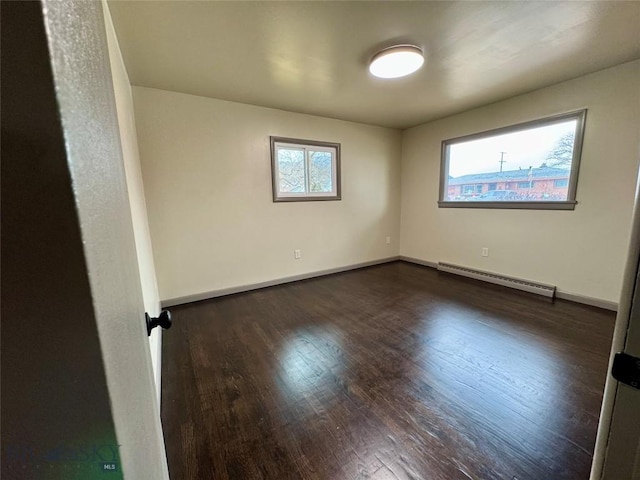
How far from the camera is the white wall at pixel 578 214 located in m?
2.45

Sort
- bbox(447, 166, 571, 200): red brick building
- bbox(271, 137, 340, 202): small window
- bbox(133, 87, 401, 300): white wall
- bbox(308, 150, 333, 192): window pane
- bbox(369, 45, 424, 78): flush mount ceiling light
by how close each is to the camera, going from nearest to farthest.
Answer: bbox(369, 45, 424, 78): flush mount ceiling light, bbox(133, 87, 401, 300): white wall, bbox(447, 166, 571, 200): red brick building, bbox(271, 137, 340, 202): small window, bbox(308, 150, 333, 192): window pane

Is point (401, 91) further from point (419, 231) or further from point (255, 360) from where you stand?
point (255, 360)

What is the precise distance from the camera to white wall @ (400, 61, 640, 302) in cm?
245

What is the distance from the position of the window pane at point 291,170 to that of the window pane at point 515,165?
7.51 ft

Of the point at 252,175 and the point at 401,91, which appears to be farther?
the point at 252,175

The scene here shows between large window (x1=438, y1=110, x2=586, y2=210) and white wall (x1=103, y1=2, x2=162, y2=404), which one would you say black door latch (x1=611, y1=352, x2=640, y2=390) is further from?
large window (x1=438, y1=110, x2=586, y2=210)

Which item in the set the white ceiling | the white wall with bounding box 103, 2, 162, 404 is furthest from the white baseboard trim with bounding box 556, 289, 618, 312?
the white wall with bounding box 103, 2, 162, 404

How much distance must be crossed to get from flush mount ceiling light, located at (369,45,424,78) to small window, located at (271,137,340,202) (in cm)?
154

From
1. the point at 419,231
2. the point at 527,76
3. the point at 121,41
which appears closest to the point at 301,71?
the point at 121,41

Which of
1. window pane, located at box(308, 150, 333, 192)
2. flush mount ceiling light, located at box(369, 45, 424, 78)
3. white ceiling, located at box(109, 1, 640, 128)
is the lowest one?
window pane, located at box(308, 150, 333, 192)

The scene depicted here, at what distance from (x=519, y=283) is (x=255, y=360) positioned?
3.29 metres

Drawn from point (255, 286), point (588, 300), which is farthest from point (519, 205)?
point (255, 286)

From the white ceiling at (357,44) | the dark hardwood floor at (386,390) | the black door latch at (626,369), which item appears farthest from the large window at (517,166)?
the black door latch at (626,369)

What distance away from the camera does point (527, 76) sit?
2.57 meters
